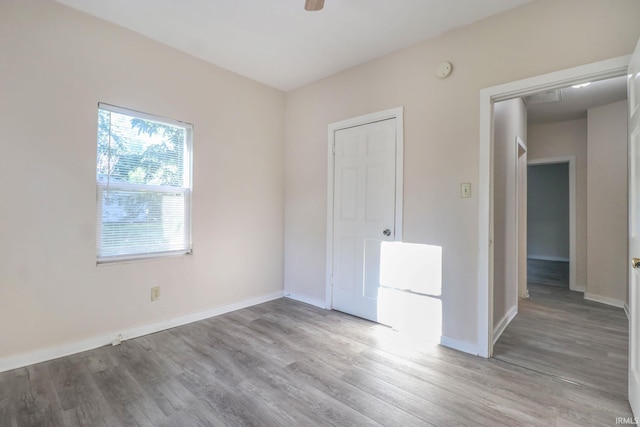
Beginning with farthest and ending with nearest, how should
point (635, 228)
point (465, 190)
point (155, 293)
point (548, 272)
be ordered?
point (548, 272)
point (155, 293)
point (465, 190)
point (635, 228)

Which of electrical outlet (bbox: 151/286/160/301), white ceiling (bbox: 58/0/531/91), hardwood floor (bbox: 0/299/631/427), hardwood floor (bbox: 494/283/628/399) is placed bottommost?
hardwood floor (bbox: 0/299/631/427)

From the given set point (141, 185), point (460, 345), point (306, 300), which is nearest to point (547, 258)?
point (460, 345)

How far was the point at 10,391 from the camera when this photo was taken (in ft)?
6.02

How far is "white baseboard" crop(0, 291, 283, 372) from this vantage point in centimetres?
209

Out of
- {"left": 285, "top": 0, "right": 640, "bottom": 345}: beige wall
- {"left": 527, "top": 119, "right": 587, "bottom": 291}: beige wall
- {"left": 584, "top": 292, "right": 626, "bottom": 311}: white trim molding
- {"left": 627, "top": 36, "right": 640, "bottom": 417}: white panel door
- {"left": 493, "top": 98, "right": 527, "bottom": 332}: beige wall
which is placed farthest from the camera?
{"left": 527, "top": 119, "right": 587, "bottom": 291}: beige wall

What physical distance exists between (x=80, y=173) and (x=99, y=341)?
1.40 m

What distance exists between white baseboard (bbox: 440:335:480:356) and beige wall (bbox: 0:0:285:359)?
2.30 m

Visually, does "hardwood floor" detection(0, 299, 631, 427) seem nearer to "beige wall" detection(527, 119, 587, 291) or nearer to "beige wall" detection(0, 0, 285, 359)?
"beige wall" detection(0, 0, 285, 359)

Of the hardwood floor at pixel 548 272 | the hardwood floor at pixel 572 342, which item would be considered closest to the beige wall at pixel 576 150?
the hardwood floor at pixel 548 272

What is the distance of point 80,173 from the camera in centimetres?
233

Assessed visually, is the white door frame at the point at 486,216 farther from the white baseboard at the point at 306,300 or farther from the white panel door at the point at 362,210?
the white baseboard at the point at 306,300

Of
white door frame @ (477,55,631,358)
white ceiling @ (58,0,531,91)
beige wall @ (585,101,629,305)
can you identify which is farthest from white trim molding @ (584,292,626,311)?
white ceiling @ (58,0,531,91)

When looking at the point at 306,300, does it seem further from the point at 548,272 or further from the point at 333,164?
the point at 548,272

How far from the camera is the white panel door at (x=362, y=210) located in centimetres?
294
